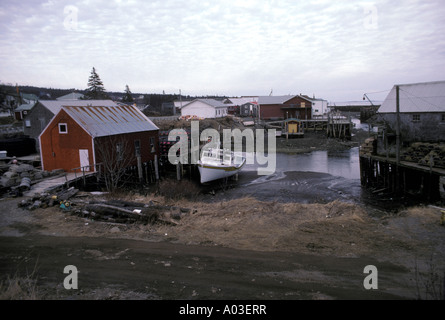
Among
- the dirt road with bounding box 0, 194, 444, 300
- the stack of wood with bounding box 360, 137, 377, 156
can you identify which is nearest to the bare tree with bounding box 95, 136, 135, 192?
the dirt road with bounding box 0, 194, 444, 300

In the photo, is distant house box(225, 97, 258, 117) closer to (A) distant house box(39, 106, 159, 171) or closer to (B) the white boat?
(B) the white boat

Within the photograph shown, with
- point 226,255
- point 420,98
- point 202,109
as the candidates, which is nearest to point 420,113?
point 420,98

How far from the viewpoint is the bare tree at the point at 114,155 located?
25.1 meters

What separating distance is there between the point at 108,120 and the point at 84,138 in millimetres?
3580

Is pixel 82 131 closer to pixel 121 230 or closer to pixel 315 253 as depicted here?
pixel 121 230

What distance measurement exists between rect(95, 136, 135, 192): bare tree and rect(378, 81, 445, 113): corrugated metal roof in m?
25.3

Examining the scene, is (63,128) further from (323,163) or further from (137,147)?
(323,163)

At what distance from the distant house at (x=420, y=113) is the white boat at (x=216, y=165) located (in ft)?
51.1

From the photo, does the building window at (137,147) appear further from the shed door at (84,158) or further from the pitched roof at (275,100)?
the pitched roof at (275,100)

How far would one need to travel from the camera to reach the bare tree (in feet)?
82.4

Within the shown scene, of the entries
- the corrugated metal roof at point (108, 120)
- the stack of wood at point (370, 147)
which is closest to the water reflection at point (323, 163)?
the stack of wood at point (370, 147)

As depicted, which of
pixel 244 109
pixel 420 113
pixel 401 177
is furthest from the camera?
pixel 244 109

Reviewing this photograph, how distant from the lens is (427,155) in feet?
75.9
